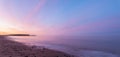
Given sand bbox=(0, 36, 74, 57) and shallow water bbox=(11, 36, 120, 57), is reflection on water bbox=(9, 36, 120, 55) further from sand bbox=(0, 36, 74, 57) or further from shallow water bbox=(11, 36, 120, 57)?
sand bbox=(0, 36, 74, 57)

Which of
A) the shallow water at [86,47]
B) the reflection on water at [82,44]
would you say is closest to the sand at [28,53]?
the shallow water at [86,47]

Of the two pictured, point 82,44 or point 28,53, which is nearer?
point 28,53

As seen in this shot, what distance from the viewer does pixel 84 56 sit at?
1560 cm

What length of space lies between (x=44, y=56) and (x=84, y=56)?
4302mm

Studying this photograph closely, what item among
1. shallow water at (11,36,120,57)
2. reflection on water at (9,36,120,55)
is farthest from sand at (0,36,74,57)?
reflection on water at (9,36,120,55)

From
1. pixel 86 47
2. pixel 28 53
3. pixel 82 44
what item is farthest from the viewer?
pixel 82 44

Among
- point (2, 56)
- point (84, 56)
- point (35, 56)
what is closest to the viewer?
point (2, 56)

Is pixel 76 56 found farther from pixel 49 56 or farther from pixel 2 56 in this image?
pixel 2 56

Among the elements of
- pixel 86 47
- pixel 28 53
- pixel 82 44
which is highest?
pixel 82 44

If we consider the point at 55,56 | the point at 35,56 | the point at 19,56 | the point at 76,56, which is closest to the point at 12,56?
the point at 19,56

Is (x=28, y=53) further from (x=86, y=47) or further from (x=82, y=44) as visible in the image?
(x=82, y=44)

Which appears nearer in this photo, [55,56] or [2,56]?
[2,56]

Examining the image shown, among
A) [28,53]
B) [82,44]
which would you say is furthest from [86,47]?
[28,53]

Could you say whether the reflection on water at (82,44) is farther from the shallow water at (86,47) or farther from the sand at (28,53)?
the sand at (28,53)
